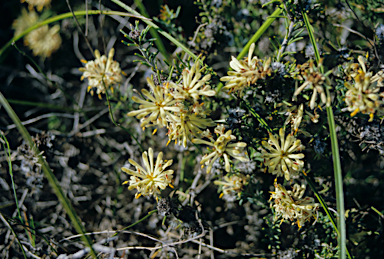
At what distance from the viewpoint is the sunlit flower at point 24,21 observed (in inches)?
74.9

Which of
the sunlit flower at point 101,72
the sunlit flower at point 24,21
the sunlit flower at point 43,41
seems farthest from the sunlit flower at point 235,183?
the sunlit flower at point 24,21

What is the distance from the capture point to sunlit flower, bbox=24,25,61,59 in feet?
6.16

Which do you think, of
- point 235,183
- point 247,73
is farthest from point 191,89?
point 235,183

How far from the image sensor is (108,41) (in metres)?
1.92

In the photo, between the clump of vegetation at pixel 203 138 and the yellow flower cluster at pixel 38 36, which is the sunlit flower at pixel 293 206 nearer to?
the clump of vegetation at pixel 203 138

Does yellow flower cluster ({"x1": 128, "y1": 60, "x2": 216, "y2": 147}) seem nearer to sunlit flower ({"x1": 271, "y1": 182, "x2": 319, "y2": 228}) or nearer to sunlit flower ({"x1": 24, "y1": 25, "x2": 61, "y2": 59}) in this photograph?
sunlit flower ({"x1": 271, "y1": 182, "x2": 319, "y2": 228})

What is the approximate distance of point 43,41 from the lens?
1896 mm

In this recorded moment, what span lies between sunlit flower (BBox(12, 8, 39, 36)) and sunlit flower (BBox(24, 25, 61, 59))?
6cm

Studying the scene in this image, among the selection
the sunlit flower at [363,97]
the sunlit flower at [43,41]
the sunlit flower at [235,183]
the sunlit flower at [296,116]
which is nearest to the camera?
the sunlit flower at [363,97]

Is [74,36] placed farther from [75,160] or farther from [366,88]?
[366,88]

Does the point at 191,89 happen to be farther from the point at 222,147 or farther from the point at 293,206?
the point at 293,206

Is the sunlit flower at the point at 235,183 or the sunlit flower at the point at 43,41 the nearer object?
the sunlit flower at the point at 235,183

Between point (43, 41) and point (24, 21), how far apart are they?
0.23 meters

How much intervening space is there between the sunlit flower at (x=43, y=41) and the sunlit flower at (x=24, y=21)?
6 cm
